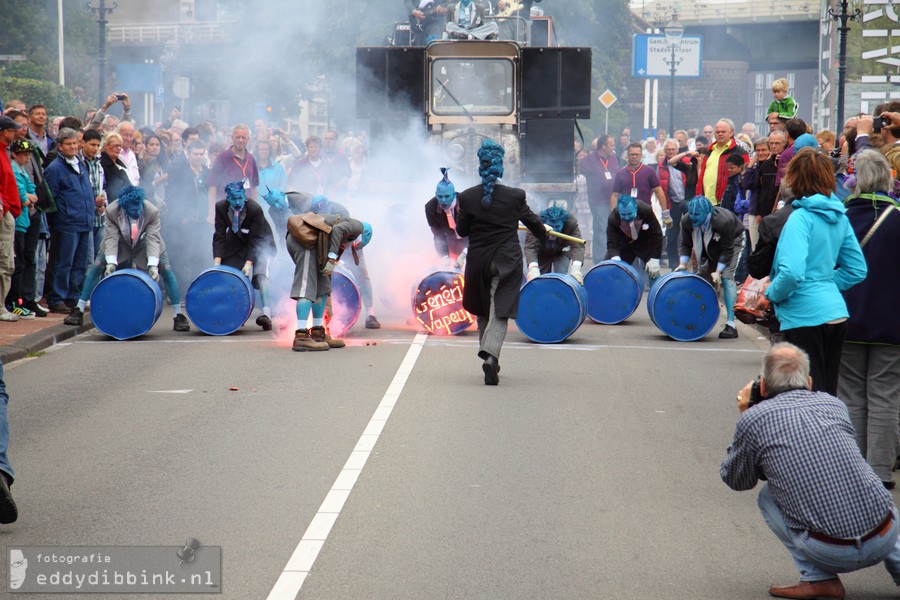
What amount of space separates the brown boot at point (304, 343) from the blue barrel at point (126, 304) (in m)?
1.67

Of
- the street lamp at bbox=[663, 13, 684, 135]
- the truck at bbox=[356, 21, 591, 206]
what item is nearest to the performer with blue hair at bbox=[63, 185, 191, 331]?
the truck at bbox=[356, 21, 591, 206]

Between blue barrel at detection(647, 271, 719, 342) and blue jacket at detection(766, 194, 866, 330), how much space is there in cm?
631

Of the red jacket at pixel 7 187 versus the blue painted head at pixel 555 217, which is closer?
the red jacket at pixel 7 187

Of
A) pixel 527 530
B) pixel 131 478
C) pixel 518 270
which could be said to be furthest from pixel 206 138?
pixel 527 530

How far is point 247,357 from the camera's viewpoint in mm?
11750

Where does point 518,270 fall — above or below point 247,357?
above

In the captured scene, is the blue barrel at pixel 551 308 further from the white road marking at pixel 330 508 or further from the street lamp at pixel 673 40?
the street lamp at pixel 673 40

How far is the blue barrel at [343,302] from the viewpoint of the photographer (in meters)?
13.0

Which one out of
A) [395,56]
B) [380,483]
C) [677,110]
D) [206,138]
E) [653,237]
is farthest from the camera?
[677,110]

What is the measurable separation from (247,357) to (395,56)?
740cm

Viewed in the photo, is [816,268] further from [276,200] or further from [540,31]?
[540,31]

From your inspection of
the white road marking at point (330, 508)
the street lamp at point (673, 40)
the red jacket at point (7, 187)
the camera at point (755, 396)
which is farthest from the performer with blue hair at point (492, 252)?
the street lamp at point (673, 40)

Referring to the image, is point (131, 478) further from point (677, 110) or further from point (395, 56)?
point (677, 110)

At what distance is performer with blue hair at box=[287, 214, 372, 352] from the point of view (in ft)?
39.6
